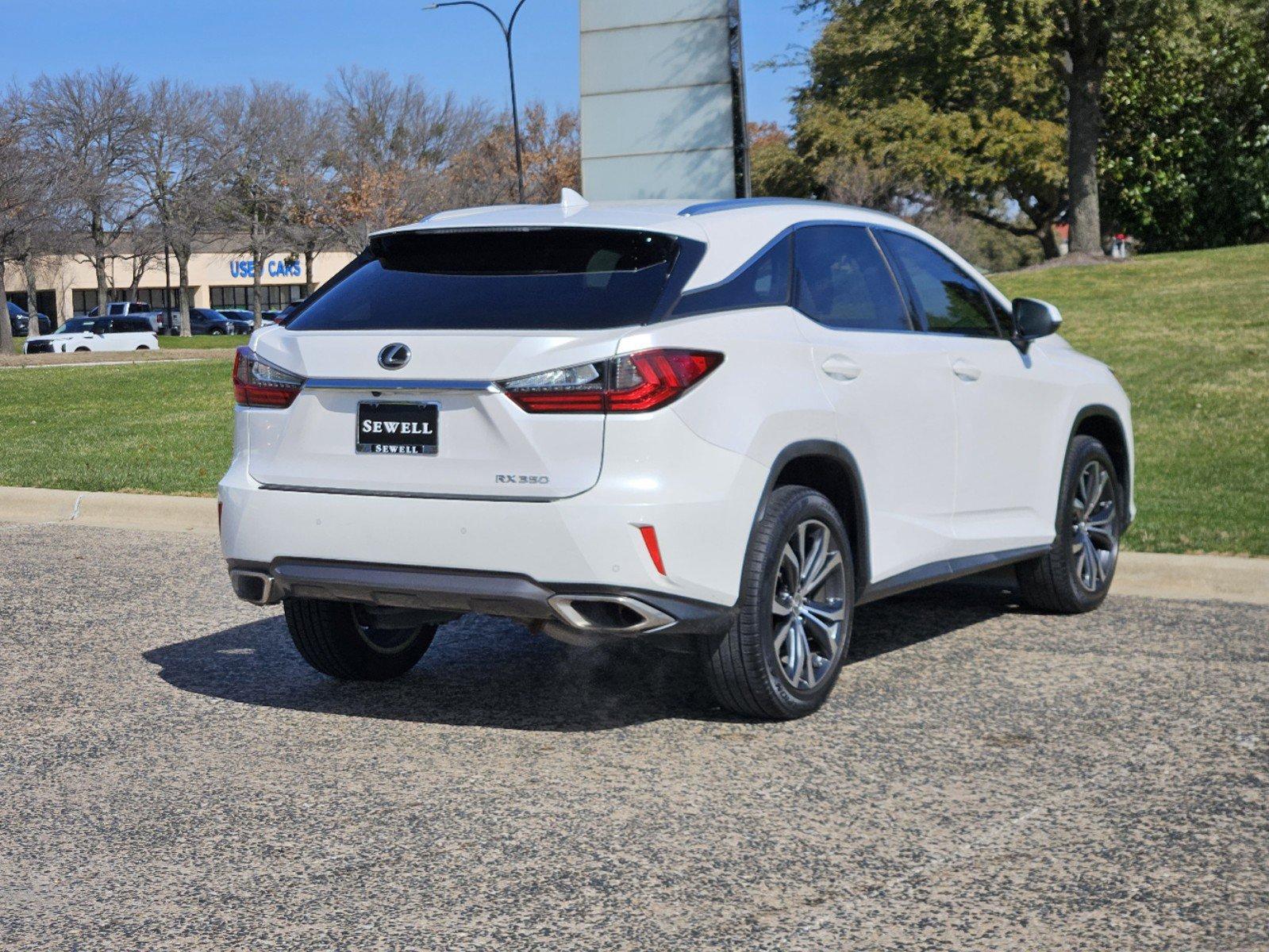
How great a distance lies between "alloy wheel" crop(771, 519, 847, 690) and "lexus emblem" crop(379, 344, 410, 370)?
1388mm

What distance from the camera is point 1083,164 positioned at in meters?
34.9

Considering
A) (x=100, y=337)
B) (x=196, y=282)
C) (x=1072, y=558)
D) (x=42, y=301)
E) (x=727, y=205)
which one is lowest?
(x=1072, y=558)

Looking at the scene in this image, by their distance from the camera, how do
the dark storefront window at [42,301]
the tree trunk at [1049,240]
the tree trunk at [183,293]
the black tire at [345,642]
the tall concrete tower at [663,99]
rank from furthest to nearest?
the dark storefront window at [42,301]
the tree trunk at [183,293]
the tree trunk at [1049,240]
the tall concrete tower at [663,99]
the black tire at [345,642]

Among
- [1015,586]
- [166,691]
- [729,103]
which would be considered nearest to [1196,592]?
[1015,586]

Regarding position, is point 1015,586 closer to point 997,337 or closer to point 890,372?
point 997,337

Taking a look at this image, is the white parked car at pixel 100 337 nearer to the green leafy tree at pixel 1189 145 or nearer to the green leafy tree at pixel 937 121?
the green leafy tree at pixel 937 121

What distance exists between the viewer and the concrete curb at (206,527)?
7.85 m

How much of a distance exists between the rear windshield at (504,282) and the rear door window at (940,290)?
62.7 inches

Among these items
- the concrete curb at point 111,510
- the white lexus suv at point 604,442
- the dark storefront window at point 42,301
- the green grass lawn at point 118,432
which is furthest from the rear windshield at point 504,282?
the dark storefront window at point 42,301

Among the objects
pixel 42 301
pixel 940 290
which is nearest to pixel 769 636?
pixel 940 290

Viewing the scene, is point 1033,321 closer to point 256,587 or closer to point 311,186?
point 256,587

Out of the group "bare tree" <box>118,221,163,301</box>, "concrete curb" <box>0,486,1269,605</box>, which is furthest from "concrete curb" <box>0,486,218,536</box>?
"bare tree" <box>118,221,163,301</box>

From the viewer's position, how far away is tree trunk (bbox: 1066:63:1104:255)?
34875mm

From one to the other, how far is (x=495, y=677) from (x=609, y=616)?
149cm
